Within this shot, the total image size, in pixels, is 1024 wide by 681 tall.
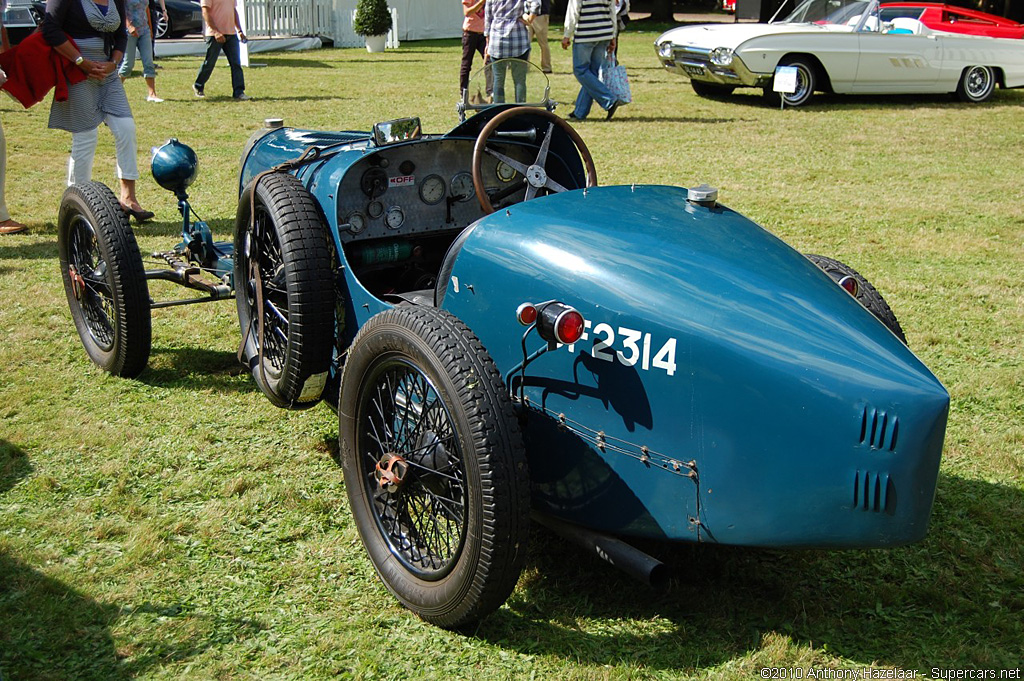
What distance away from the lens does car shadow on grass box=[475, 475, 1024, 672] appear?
9.30 ft

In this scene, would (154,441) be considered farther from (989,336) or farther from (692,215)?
(989,336)

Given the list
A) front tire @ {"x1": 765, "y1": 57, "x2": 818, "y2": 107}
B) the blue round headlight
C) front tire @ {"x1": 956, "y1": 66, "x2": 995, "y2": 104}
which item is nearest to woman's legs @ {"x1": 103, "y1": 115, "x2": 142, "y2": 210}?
the blue round headlight

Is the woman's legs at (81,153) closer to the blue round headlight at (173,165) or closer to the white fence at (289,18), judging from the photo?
the blue round headlight at (173,165)

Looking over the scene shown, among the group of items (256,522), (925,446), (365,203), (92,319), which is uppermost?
(365,203)

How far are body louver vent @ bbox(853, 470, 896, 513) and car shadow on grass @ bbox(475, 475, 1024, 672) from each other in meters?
0.60

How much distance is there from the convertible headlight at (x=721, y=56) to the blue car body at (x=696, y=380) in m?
10.1

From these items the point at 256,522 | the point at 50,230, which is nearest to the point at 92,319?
the point at 256,522

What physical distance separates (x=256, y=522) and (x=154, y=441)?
89 cm

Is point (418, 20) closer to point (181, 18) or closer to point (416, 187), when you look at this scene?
point (181, 18)

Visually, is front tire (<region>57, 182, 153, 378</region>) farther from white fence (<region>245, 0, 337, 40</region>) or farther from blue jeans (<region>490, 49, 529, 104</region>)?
white fence (<region>245, 0, 337, 40</region>)

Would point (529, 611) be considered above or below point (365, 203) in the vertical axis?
below

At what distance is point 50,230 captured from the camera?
24.3 ft

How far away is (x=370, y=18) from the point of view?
20.5 m

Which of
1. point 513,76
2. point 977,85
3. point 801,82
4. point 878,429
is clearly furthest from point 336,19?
point 878,429
